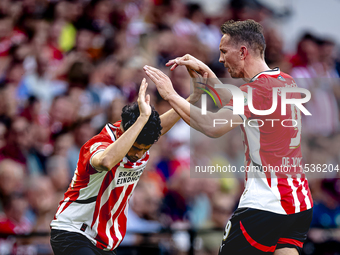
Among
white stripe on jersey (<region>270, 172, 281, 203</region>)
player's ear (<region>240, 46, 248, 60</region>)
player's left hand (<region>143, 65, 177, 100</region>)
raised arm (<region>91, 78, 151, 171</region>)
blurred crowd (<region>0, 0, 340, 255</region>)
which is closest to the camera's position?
raised arm (<region>91, 78, 151, 171</region>)

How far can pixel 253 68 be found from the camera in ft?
11.8

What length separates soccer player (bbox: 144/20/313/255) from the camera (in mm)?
3348

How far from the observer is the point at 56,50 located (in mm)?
8055

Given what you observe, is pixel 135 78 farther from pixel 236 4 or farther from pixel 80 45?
pixel 236 4

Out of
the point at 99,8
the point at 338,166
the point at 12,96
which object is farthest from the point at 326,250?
the point at 99,8

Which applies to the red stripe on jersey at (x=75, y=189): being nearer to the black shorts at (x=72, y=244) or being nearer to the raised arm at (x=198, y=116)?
the black shorts at (x=72, y=244)

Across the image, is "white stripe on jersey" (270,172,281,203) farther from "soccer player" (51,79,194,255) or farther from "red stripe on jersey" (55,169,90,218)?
"red stripe on jersey" (55,169,90,218)

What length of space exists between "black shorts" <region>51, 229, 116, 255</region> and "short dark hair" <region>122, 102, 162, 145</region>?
3.19 ft

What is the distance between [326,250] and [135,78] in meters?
4.08

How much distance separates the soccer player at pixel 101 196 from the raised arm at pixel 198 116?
215mm

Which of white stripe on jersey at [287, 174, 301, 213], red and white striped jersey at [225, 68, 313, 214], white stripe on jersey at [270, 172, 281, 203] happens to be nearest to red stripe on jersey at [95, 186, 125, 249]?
red and white striped jersey at [225, 68, 313, 214]

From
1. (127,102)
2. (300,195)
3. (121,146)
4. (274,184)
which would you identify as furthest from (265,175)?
(127,102)

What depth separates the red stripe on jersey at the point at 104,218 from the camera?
3.74m

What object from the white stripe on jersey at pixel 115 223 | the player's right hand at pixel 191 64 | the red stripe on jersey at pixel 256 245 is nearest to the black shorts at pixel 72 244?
the white stripe on jersey at pixel 115 223
